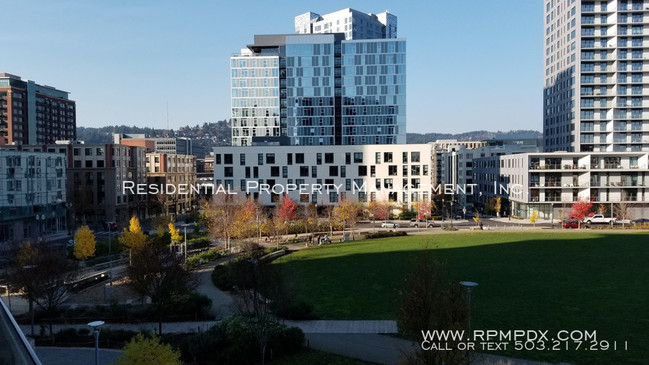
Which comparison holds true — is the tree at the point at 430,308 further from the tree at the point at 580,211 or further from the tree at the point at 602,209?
the tree at the point at 602,209

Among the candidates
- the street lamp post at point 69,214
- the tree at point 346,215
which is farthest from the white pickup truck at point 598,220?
the street lamp post at point 69,214

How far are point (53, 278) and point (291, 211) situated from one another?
38699 millimetres

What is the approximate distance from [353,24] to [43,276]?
157m

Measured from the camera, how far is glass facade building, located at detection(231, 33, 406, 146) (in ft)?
382

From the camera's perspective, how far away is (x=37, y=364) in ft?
12.1

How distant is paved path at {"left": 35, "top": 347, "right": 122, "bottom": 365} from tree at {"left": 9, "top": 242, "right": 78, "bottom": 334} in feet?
15.7

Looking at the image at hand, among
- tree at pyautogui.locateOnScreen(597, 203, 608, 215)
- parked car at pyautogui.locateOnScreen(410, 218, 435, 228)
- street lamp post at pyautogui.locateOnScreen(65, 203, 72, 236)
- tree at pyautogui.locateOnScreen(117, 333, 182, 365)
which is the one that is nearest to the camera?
tree at pyautogui.locateOnScreen(117, 333, 182, 365)

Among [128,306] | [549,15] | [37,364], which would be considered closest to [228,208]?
[128,306]

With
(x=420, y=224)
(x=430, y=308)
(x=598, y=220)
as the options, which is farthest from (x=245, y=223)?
(x=598, y=220)

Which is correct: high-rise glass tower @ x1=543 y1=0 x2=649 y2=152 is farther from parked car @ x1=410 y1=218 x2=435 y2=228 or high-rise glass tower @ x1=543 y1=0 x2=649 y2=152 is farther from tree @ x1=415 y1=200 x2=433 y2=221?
parked car @ x1=410 y1=218 x2=435 y2=228

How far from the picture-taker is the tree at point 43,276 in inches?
963

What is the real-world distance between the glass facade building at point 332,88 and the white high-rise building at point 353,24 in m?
49.5

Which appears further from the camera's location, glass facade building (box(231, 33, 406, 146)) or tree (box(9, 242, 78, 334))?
glass facade building (box(231, 33, 406, 146))

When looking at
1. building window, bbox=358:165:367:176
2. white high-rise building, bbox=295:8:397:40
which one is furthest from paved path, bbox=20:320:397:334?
white high-rise building, bbox=295:8:397:40
